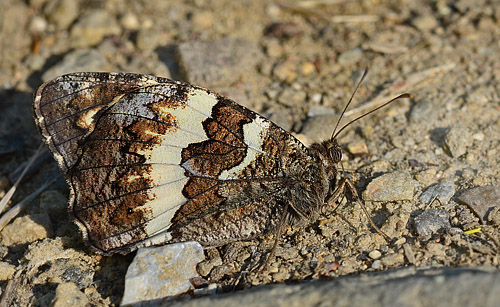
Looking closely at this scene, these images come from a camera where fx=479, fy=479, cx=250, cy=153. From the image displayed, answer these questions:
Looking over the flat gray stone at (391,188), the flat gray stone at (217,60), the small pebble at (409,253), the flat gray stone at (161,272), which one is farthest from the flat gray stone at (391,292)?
the flat gray stone at (217,60)

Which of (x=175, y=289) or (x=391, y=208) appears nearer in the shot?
(x=175, y=289)

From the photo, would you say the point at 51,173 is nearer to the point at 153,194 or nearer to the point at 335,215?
the point at 153,194

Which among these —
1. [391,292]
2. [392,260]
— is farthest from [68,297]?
[392,260]

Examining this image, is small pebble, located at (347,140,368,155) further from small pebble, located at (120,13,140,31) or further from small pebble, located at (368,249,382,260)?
small pebble, located at (120,13,140,31)

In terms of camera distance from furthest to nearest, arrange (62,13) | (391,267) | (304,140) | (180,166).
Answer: (62,13), (304,140), (180,166), (391,267)

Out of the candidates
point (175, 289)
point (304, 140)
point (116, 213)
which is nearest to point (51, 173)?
point (116, 213)

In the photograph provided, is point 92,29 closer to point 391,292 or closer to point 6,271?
point 6,271

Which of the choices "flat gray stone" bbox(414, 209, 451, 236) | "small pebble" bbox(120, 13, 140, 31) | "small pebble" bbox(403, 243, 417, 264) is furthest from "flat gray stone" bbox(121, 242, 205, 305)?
"small pebble" bbox(120, 13, 140, 31)
